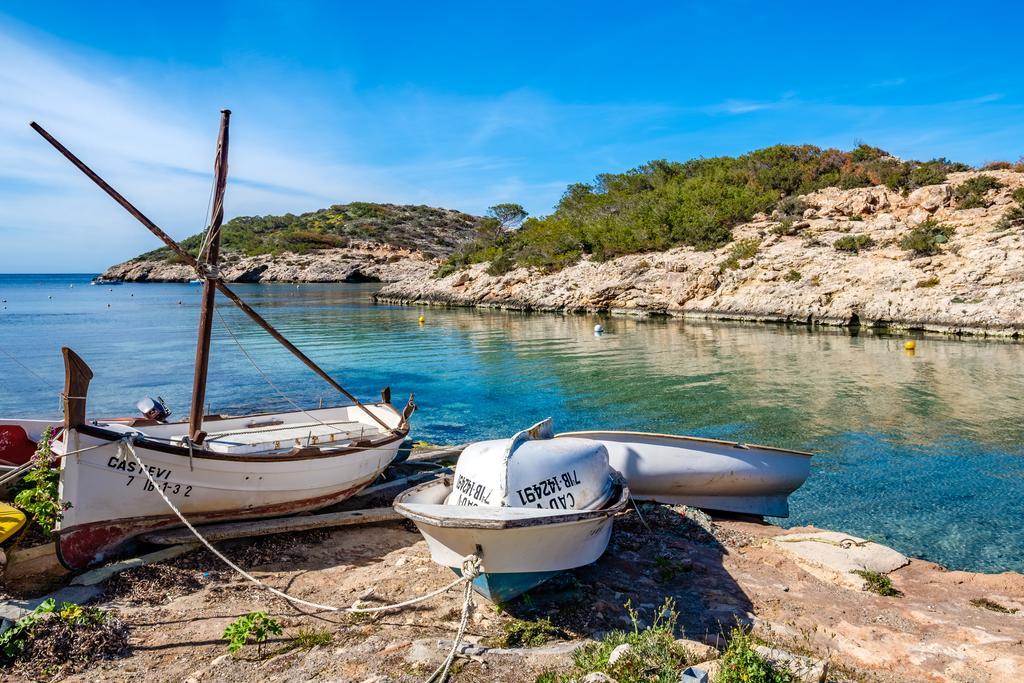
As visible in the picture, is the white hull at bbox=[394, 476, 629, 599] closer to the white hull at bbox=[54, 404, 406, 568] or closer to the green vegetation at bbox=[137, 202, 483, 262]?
the white hull at bbox=[54, 404, 406, 568]

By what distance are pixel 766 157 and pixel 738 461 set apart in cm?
6267

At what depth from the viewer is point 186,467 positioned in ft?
25.7

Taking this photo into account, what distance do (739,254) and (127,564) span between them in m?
44.8

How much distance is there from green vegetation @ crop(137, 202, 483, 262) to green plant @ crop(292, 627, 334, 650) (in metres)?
106

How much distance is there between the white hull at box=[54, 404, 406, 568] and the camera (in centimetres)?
713

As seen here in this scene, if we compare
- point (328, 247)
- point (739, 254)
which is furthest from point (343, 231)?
point (739, 254)

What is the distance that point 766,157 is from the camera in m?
64.4

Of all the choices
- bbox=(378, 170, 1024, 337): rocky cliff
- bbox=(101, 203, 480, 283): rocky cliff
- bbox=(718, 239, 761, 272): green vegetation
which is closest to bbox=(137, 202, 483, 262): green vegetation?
bbox=(101, 203, 480, 283): rocky cliff

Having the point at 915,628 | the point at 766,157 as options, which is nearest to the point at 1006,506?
the point at 915,628

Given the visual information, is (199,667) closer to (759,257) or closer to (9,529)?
(9,529)

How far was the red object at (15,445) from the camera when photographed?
903 cm

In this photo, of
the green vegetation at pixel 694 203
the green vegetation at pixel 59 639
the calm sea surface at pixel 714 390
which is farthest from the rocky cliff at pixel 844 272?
the green vegetation at pixel 59 639

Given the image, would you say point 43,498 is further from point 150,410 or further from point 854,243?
point 854,243

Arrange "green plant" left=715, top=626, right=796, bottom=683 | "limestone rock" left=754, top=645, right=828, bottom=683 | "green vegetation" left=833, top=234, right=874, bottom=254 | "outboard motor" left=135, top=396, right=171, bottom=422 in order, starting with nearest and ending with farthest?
"green plant" left=715, top=626, right=796, bottom=683
"limestone rock" left=754, top=645, right=828, bottom=683
"outboard motor" left=135, top=396, right=171, bottom=422
"green vegetation" left=833, top=234, right=874, bottom=254
